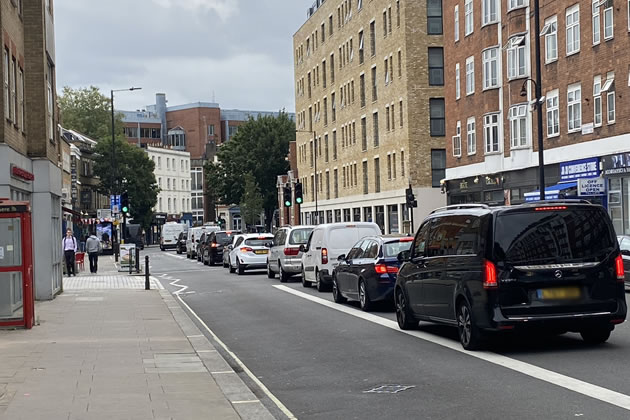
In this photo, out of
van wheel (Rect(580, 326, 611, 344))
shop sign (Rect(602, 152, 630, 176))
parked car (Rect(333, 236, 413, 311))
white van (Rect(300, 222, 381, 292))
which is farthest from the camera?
→ shop sign (Rect(602, 152, 630, 176))

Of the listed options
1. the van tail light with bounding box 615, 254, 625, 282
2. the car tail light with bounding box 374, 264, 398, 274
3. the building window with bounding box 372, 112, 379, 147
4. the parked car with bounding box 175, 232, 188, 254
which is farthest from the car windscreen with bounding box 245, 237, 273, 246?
the parked car with bounding box 175, 232, 188, 254

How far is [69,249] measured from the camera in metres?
38.8

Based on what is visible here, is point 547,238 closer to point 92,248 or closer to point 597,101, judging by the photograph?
point 597,101

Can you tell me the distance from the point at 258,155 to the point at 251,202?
7472mm

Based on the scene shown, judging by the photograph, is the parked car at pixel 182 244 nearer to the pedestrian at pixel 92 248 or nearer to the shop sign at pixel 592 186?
the pedestrian at pixel 92 248

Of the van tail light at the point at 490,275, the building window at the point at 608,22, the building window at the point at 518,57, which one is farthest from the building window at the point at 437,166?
the van tail light at the point at 490,275

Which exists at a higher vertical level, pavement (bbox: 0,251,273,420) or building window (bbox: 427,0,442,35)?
building window (bbox: 427,0,442,35)

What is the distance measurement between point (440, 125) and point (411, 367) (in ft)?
162

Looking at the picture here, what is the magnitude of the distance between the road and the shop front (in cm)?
1897

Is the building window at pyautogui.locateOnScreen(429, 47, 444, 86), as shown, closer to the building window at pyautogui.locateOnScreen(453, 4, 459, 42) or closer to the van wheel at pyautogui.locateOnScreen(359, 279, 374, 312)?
the building window at pyautogui.locateOnScreen(453, 4, 459, 42)

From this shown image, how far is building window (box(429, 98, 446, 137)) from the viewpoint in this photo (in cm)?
6028

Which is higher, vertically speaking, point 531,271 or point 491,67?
point 491,67

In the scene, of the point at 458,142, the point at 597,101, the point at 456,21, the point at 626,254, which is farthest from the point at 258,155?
the point at 626,254

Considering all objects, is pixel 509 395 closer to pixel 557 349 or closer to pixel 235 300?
pixel 557 349
